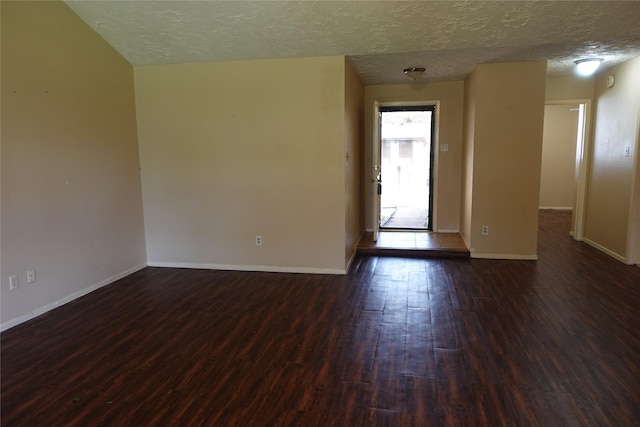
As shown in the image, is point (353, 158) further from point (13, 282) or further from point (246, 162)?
point (13, 282)

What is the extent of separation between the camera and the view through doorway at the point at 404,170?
24.4 ft

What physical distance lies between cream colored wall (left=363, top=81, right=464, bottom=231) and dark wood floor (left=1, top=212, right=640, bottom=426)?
6.70ft

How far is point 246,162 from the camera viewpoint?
4.50 meters

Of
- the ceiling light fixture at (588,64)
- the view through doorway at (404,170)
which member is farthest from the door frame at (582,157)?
the view through doorway at (404,170)

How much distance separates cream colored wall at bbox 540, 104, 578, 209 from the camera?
848cm

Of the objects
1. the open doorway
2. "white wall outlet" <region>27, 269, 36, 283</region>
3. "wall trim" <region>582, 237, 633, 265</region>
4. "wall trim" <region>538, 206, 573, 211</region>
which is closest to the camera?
"white wall outlet" <region>27, 269, 36, 283</region>

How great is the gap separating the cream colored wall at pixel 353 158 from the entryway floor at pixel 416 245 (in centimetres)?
23

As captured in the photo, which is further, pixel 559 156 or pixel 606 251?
pixel 559 156

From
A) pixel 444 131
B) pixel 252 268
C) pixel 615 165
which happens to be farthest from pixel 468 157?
pixel 252 268

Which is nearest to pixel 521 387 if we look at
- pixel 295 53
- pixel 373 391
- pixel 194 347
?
pixel 373 391

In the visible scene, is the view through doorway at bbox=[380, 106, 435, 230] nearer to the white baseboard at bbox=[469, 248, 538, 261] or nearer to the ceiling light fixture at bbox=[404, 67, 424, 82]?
the white baseboard at bbox=[469, 248, 538, 261]

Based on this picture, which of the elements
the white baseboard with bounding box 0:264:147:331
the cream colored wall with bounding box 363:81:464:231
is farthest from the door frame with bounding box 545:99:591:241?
the white baseboard with bounding box 0:264:147:331

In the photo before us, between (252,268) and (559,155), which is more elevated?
(559,155)

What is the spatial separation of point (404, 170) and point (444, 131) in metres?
3.49
